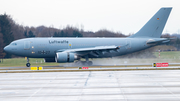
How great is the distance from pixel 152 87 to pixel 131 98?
11.8ft

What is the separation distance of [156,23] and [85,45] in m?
11.5

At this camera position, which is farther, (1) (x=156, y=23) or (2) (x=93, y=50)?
(1) (x=156, y=23)

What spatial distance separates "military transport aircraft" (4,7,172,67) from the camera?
32.5m

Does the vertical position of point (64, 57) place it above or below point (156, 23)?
below

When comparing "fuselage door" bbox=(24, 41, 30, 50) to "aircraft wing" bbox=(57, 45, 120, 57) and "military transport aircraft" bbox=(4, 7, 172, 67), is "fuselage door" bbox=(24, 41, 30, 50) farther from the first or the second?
"aircraft wing" bbox=(57, 45, 120, 57)

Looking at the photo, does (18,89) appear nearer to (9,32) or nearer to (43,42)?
(43,42)

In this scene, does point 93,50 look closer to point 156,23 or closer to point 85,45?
point 85,45

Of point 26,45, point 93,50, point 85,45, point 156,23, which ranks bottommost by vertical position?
point 93,50

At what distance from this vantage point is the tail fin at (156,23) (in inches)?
1389

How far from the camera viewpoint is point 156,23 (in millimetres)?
35375

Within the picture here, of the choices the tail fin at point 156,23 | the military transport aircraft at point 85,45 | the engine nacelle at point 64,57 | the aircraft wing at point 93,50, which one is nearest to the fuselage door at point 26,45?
the military transport aircraft at point 85,45

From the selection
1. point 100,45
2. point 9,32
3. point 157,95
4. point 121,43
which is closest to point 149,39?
point 121,43

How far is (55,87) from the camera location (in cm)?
1572

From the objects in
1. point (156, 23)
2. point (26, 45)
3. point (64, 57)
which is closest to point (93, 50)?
point (64, 57)
